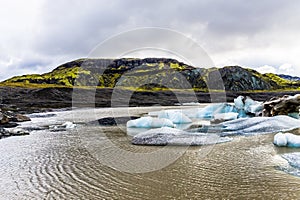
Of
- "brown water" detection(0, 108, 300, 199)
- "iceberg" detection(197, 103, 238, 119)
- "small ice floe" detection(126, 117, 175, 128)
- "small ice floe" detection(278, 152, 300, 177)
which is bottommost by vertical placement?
"brown water" detection(0, 108, 300, 199)

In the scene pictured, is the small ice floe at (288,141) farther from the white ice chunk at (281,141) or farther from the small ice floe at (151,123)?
the small ice floe at (151,123)

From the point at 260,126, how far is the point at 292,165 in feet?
25.2

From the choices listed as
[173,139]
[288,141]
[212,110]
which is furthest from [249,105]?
[173,139]

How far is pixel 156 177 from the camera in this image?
23.5 feet

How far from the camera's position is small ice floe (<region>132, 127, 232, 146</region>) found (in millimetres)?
11648

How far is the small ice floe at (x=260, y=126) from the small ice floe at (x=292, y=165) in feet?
18.6

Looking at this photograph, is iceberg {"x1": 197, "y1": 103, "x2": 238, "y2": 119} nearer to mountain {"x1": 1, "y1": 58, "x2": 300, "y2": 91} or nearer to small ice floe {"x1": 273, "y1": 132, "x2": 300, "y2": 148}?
small ice floe {"x1": 273, "y1": 132, "x2": 300, "y2": 148}

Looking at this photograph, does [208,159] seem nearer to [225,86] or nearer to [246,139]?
[246,139]

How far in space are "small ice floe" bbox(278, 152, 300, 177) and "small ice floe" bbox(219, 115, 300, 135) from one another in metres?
5.67

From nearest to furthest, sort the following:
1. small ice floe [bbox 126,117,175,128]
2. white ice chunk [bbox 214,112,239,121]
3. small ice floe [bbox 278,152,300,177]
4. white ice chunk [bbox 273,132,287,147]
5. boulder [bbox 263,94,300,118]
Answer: small ice floe [bbox 278,152,300,177] → white ice chunk [bbox 273,132,287,147] → small ice floe [bbox 126,117,175,128] → boulder [bbox 263,94,300,118] → white ice chunk [bbox 214,112,239,121]

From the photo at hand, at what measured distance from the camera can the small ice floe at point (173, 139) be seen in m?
11.6

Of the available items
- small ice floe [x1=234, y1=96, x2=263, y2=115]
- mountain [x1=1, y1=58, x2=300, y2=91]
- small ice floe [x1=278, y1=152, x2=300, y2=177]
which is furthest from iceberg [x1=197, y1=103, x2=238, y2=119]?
mountain [x1=1, y1=58, x2=300, y2=91]

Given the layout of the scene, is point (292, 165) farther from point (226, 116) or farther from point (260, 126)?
point (226, 116)

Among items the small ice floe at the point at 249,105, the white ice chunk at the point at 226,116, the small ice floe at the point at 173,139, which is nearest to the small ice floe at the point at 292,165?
the small ice floe at the point at 173,139
